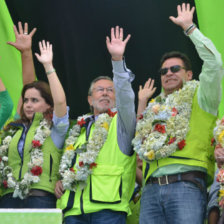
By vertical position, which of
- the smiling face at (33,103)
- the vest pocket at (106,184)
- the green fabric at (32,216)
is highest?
the smiling face at (33,103)

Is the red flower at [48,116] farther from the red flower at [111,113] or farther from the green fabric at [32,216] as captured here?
the green fabric at [32,216]

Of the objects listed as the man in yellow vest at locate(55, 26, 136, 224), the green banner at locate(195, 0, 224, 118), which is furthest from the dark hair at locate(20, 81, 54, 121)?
the green banner at locate(195, 0, 224, 118)

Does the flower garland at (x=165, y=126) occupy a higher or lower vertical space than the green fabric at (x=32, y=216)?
higher

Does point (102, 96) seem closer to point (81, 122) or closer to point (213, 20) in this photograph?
point (81, 122)

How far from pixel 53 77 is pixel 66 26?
172 cm

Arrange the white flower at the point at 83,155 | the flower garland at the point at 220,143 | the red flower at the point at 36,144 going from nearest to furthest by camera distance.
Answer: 1. the flower garland at the point at 220,143
2. the white flower at the point at 83,155
3. the red flower at the point at 36,144

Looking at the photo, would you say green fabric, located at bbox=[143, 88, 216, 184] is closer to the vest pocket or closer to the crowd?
the crowd

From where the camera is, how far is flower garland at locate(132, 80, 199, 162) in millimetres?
3955

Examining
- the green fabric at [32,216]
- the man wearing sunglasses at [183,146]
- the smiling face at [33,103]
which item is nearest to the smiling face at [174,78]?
the man wearing sunglasses at [183,146]

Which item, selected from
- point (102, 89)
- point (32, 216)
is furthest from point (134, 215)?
point (32, 216)

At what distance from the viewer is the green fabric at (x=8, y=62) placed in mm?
6363

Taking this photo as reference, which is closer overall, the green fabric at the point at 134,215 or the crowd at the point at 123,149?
the crowd at the point at 123,149

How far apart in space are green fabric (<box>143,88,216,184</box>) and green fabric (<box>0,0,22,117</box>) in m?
2.89

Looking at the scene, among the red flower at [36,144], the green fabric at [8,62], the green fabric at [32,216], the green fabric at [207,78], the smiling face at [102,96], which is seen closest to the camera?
the green fabric at [32,216]
